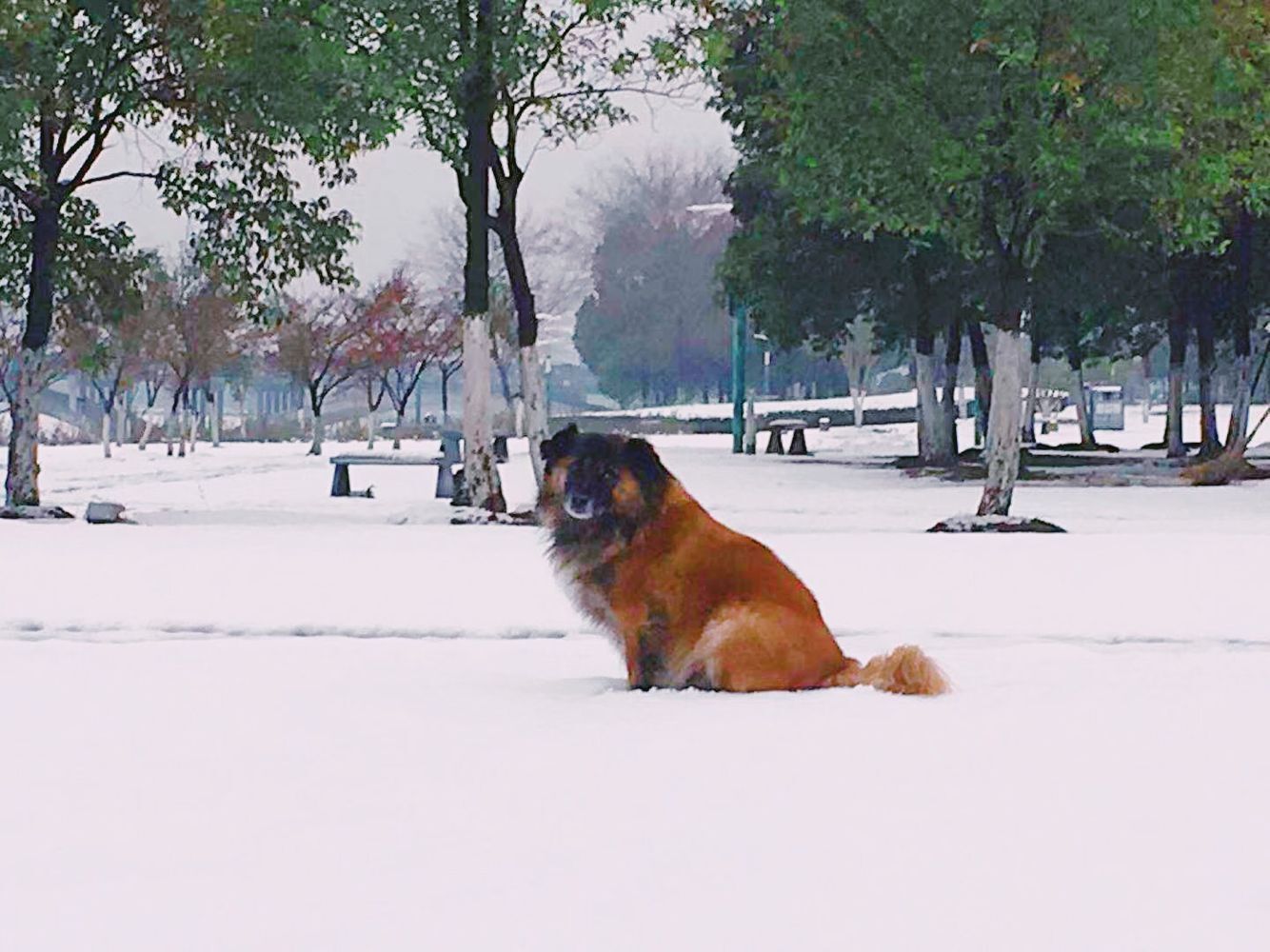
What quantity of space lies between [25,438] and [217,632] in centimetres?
1339

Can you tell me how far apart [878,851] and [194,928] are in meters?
2.05

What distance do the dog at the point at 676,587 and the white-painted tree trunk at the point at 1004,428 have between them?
48.4ft

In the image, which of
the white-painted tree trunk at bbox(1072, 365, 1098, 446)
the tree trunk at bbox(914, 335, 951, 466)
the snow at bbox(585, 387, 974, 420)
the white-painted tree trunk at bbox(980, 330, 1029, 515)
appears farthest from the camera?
the snow at bbox(585, 387, 974, 420)

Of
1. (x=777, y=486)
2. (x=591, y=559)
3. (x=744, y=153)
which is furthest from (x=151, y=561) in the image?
(x=744, y=153)

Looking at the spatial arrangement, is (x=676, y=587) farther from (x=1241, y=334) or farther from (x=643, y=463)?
(x=1241, y=334)

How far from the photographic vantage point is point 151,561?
53.3 feet

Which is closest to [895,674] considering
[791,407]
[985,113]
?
[985,113]

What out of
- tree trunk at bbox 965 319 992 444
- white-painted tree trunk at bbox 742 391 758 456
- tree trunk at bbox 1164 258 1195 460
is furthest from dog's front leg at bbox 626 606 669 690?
white-painted tree trunk at bbox 742 391 758 456

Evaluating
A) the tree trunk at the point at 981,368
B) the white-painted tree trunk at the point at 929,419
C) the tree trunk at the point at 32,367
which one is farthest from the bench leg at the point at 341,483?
the tree trunk at the point at 981,368

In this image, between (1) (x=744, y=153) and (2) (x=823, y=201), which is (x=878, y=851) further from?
(1) (x=744, y=153)

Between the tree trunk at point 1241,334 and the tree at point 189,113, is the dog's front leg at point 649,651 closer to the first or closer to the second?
the tree at point 189,113

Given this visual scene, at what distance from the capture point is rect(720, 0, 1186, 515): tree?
67.5ft

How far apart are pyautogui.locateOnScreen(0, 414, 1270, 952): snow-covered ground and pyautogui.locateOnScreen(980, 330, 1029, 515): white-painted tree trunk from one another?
8.03 meters

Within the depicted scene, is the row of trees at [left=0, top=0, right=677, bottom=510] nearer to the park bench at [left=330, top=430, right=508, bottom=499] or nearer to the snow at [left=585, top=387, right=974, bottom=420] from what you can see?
the park bench at [left=330, top=430, right=508, bottom=499]
